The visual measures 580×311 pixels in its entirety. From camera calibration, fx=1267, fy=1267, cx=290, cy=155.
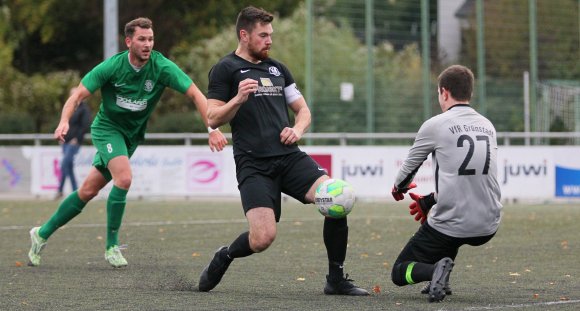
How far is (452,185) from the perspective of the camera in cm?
779

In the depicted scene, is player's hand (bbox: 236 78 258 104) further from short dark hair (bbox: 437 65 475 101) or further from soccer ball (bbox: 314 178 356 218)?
short dark hair (bbox: 437 65 475 101)

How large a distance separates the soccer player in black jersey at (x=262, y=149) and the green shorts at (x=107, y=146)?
88.9 inches

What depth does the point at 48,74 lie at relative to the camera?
4350 cm

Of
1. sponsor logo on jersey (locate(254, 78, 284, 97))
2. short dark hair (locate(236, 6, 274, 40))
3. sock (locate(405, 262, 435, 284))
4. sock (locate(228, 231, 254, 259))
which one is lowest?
sock (locate(405, 262, 435, 284))

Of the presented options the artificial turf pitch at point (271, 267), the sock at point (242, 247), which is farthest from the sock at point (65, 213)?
the sock at point (242, 247)

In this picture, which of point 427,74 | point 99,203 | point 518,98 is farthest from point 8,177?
point 518,98

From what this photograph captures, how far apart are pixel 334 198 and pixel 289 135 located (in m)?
0.55

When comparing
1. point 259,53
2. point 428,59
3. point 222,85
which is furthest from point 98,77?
point 428,59

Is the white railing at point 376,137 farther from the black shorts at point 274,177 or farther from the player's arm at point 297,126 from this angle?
the black shorts at point 274,177

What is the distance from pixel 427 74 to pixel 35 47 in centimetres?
2048

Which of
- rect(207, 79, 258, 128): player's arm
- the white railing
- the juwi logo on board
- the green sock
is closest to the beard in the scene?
rect(207, 79, 258, 128): player's arm

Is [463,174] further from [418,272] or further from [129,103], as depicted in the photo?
[129,103]

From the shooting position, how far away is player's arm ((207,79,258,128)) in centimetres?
800

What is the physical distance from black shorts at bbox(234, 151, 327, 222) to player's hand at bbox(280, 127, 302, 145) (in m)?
0.16
